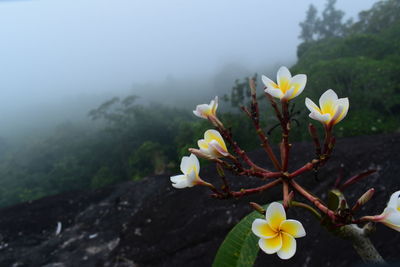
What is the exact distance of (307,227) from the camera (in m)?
2.97

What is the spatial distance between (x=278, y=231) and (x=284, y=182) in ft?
0.54

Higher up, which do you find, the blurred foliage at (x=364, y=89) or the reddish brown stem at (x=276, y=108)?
the reddish brown stem at (x=276, y=108)

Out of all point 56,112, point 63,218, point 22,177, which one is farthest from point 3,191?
point 56,112

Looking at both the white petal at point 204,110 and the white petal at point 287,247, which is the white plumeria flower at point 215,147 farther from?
the white petal at point 287,247

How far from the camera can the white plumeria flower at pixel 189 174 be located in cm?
85

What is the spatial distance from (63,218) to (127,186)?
1.28 metres

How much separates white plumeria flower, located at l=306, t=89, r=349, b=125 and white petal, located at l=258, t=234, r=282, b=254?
31cm

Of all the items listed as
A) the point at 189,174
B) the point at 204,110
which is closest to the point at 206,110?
the point at 204,110

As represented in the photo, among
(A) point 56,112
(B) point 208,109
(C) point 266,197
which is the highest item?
(B) point 208,109

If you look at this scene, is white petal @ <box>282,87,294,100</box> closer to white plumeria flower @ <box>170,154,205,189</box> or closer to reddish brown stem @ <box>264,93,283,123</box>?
reddish brown stem @ <box>264,93,283,123</box>

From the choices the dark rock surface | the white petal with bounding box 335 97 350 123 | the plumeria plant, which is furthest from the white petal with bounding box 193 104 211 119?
the dark rock surface

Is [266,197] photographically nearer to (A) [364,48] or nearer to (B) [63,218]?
(B) [63,218]

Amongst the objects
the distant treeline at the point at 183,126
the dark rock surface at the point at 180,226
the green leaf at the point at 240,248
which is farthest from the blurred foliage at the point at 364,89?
the green leaf at the point at 240,248

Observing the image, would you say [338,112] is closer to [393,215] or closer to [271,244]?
[393,215]
